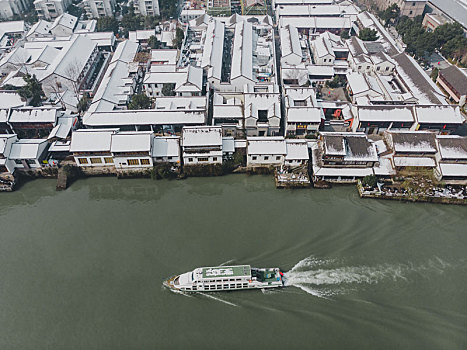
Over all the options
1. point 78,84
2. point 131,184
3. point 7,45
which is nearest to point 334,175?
point 131,184

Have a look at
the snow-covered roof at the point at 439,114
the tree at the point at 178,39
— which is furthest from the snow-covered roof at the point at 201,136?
the tree at the point at 178,39

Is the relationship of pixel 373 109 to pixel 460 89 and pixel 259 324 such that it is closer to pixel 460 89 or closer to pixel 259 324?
pixel 460 89

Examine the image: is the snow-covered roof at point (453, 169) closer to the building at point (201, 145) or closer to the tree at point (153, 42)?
→ the building at point (201, 145)

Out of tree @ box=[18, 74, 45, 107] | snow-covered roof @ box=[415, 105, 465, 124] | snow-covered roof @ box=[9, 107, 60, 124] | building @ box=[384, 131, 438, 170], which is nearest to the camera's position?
building @ box=[384, 131, 438, 170]

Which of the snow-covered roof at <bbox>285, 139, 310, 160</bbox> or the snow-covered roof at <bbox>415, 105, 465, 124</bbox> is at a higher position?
the snow-covered roof at <bbox>415, 105, 465, 124</bbox>

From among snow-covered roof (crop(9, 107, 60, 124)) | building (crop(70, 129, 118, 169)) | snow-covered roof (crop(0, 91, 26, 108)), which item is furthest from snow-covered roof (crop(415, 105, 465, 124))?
snow-covered roof (crop(0, 91, 26, 108))

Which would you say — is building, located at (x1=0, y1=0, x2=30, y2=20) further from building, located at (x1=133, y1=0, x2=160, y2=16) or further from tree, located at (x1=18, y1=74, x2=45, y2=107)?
tree, located at (x1=18, y1=74, x2=45, y2=107)
